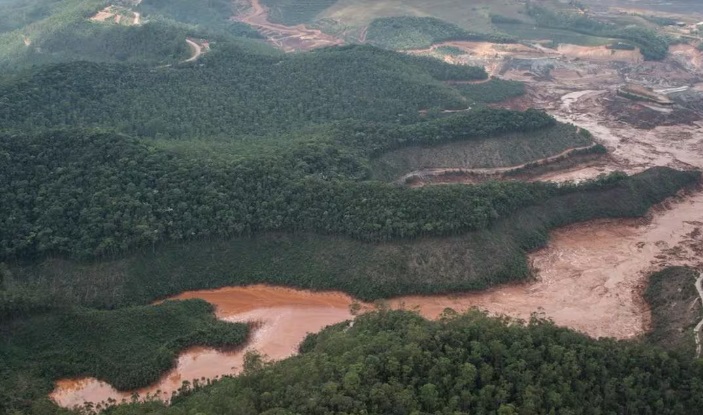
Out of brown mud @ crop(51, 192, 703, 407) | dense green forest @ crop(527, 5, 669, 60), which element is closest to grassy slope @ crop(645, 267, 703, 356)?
brown mud @ crop(51, 192, 703, 407)

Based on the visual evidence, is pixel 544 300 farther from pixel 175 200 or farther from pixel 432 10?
pixel 432 10

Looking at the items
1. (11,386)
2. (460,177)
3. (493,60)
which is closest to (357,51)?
(460,177)

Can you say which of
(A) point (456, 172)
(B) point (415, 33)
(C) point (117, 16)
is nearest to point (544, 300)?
(A) point (456, 172)

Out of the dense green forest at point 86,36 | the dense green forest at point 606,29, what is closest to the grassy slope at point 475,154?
the dense green forest at point 86,36

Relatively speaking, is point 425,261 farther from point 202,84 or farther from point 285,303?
point 202,84

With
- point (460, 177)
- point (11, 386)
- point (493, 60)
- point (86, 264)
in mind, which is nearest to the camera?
point (11, 386)

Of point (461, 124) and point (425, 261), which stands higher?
point (461, 124)
